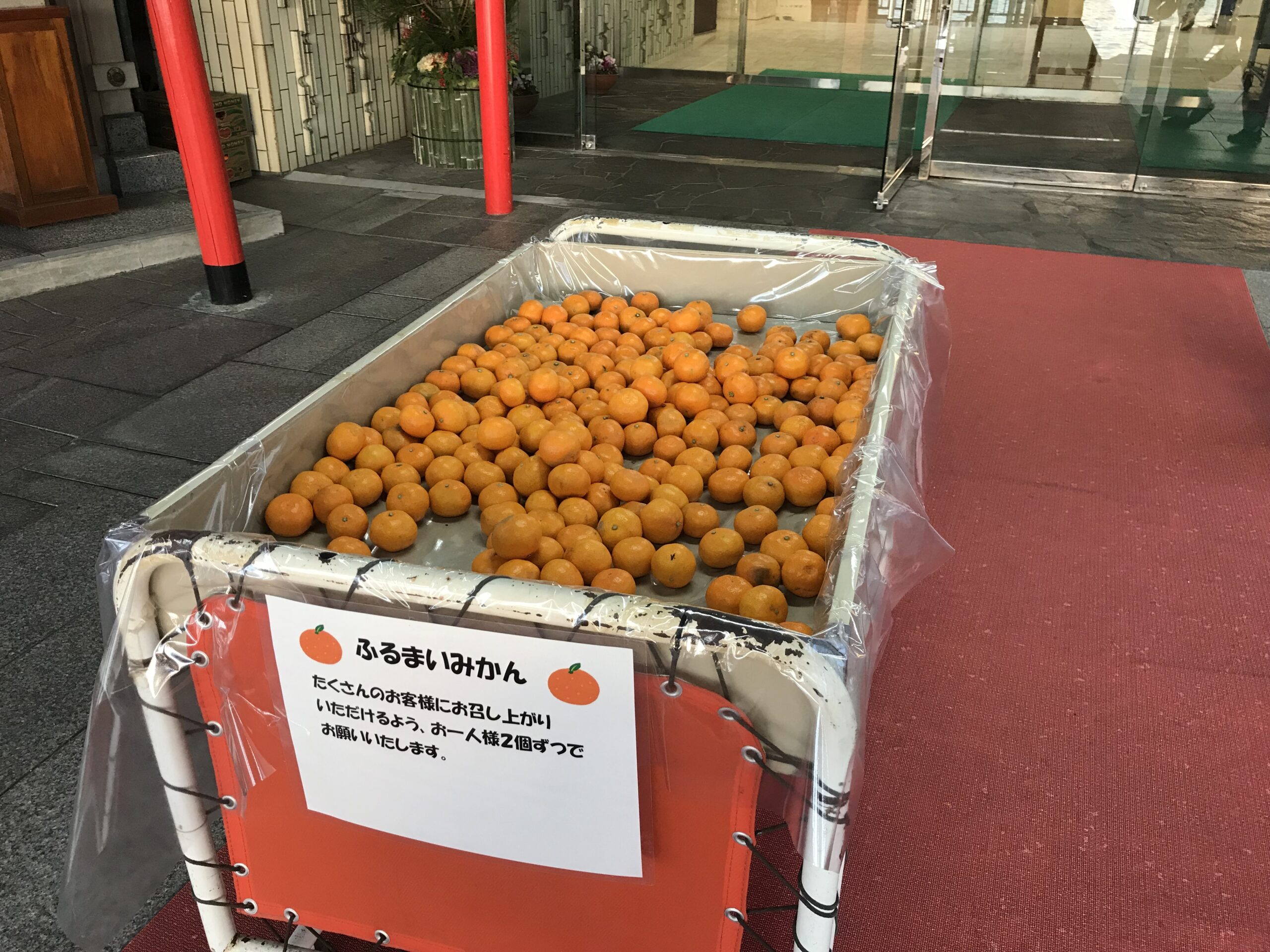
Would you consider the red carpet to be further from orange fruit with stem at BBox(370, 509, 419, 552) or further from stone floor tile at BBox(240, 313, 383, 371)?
stone floor tile at BBox(240, 313, 383, 371)

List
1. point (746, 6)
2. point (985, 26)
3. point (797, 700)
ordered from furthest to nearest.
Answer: point (746, 6), point (985, 26), point (797, 700)

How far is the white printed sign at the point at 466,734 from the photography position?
0.98 m

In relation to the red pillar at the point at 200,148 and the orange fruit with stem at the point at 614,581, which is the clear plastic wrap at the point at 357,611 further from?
the red pillar at the point at 200,148

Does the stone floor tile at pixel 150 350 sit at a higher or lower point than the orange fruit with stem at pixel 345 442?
lower

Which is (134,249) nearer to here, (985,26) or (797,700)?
(797,700)

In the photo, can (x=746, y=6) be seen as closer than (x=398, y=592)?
No

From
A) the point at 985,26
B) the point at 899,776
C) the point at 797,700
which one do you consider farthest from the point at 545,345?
the point at 985,26

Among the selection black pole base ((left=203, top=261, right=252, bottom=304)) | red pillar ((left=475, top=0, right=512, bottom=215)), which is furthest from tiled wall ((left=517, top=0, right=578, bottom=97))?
black pole base ((left=203, top=261, right=252, bottom=304))

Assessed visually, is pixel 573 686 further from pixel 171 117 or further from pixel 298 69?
pixel 298 69

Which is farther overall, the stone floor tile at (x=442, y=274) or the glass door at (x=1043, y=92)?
the glass door at (x=1043, y=92)

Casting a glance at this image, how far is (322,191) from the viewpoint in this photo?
5.63 meters

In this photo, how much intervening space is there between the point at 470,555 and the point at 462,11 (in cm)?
526

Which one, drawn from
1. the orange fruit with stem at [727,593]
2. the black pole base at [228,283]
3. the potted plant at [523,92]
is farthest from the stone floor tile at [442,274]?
the orange fruit with stem at [727,593]

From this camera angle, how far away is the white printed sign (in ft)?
3.21
